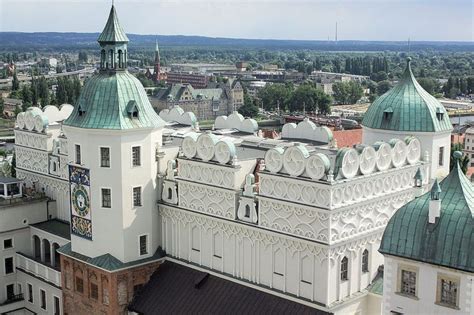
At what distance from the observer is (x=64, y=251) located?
46.7 m

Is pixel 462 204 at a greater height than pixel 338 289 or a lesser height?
greater

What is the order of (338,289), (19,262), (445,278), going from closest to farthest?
(445,278)
(338,289)
(19,262)

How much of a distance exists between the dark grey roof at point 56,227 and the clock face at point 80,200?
16.9ft

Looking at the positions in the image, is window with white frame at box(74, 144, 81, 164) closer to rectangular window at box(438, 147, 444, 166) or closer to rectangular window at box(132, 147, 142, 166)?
rectangular window at box(132, 147, 142, 166)

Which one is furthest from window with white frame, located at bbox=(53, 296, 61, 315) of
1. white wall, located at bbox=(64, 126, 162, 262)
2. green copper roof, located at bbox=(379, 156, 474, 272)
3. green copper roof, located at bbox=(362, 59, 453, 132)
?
green copper roof, located at bbox=(379, 156, 474, 272)

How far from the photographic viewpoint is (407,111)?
44.6 metres

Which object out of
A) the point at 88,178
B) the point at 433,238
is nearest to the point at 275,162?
the point at 433,238

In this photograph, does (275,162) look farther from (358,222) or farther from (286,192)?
(358,222)

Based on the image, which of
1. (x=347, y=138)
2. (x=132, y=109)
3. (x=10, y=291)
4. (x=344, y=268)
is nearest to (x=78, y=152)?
(x=132, y=109)

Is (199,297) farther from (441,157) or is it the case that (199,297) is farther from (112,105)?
(441,157)

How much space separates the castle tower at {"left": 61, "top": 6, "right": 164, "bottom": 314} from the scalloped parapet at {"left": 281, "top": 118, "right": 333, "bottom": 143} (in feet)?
38.0

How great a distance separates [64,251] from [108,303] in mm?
5557

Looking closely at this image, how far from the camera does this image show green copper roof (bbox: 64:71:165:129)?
43.4m

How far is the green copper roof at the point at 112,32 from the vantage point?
147 feet
